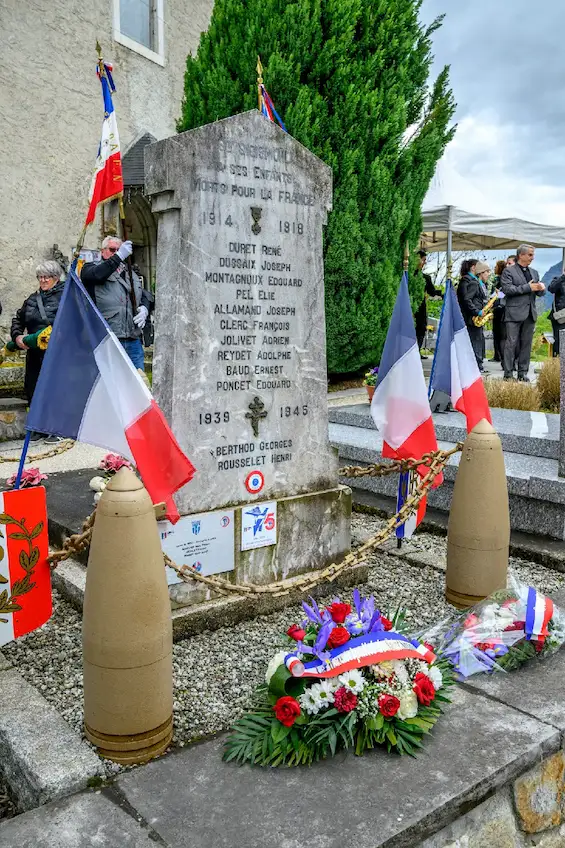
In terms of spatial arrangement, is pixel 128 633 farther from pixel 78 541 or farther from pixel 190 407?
pixel 190 407

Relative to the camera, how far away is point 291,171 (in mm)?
3730

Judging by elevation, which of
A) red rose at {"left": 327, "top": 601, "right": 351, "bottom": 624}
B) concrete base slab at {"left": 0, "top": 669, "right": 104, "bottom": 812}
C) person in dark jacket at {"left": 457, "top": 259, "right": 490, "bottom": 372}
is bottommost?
concrete base slab at {"left": 0, "top": 669, "right": 104, "bottom": 812}

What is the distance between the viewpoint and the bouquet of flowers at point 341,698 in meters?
2.30

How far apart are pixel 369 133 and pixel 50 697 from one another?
933cm

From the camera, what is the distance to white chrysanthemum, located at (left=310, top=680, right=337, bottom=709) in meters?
2.36

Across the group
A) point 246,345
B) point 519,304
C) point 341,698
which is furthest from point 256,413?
point 519,304

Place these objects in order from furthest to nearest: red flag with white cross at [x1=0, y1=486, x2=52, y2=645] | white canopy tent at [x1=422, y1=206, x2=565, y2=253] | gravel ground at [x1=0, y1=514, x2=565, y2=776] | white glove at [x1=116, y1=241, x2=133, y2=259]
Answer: white canopy tent at [x1=422, y1=206, x2=565, y2=253], white glove at [x1=116, y1=241, x2=133, y2=259], red flag with white cross at [x1=0, y1=486, x2=52, y2=645], gravel ground at [x1=0, y1=514, x2=565, y2=776]

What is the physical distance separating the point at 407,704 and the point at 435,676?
21 cm

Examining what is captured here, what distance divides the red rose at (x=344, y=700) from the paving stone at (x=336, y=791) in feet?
0.45

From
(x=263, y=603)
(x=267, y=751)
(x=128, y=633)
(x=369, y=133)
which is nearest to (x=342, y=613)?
(x=267, y=751)

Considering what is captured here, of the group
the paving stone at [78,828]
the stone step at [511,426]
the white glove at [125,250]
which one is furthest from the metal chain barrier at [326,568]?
the white glove at [125,250]

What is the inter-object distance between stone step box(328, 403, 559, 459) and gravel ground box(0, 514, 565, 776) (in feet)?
5.39

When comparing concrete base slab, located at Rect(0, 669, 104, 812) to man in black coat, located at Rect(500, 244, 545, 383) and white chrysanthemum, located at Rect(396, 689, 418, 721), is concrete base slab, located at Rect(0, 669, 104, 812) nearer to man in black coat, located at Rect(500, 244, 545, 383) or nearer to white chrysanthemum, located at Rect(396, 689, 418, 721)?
white chrysanthemum, located at Rect(396, 689, 418, 721)

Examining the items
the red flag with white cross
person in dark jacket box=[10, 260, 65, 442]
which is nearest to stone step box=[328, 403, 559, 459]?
person in dark jacket box=[10, 260, 65, 442]
